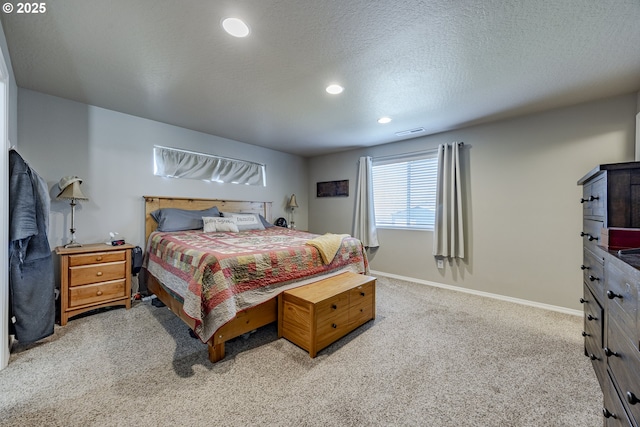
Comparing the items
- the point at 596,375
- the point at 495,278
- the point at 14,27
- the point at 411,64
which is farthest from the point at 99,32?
the point at 495,278

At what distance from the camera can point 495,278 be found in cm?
319

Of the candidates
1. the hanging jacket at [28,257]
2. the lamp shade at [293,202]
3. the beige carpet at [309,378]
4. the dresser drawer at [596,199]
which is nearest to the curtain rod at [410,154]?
the lamp shade at [293,202]

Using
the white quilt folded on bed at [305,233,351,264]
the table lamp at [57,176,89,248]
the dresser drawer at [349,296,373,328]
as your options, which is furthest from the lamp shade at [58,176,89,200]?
the dresser drawer at [349,296,373,328]

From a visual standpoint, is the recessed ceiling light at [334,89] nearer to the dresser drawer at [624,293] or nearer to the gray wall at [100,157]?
the dresser drawer at [624,293]

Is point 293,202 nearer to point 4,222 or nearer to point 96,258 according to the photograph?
point 96,258

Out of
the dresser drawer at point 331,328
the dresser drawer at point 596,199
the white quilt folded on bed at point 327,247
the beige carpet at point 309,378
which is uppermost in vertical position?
the dresser drawer at point 596,199

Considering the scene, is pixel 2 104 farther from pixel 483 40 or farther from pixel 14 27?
pixel 483 40

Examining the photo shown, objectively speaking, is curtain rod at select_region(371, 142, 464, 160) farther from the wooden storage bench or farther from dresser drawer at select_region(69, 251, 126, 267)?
dresser drawer at select_region(69, 251, 126, 267)

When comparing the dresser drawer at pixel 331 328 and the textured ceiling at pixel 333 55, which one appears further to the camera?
the dresser drawer at pixel 331 328

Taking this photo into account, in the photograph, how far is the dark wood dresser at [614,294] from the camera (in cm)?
84

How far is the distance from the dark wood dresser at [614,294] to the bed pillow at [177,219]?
3741 millimetres

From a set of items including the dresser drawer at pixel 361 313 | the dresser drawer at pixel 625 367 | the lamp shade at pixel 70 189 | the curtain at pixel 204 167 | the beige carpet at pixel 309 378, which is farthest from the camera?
the curtain at pixel 204 167

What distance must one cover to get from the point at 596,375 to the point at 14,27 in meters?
4.41

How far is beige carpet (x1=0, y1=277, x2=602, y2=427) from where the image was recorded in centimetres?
134
